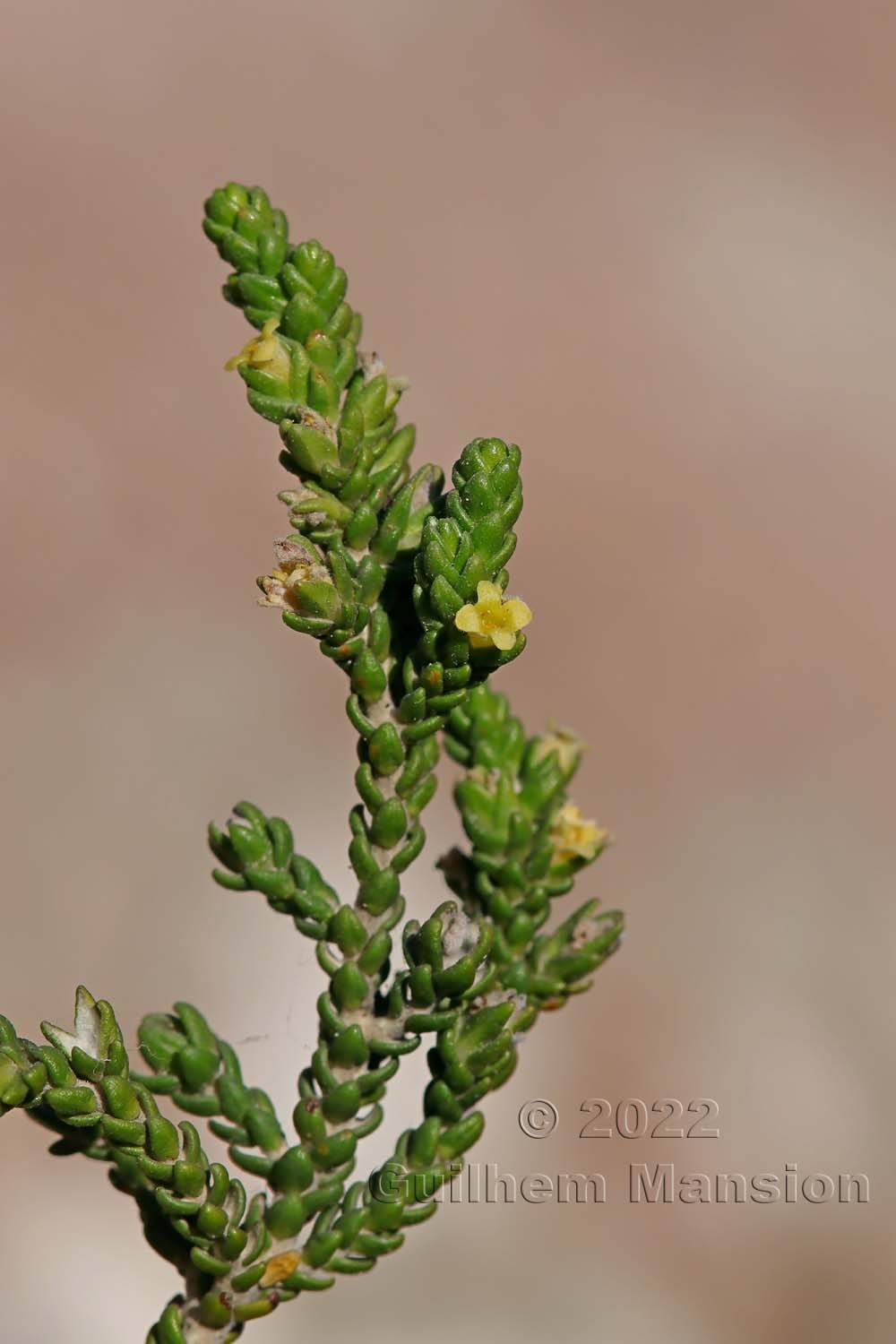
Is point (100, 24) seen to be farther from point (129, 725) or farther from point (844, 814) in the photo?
point (844, 814)

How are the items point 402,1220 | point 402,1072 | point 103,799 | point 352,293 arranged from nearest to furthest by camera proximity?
point 402,1220, point 402,1072, point 103,799, point 352,293

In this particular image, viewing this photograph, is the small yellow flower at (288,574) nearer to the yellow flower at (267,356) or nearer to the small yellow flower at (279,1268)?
the yellow flower at (267,356)

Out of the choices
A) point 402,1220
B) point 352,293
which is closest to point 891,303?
point 352,293

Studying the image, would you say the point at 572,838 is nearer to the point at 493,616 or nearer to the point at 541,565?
the point at 493,616
